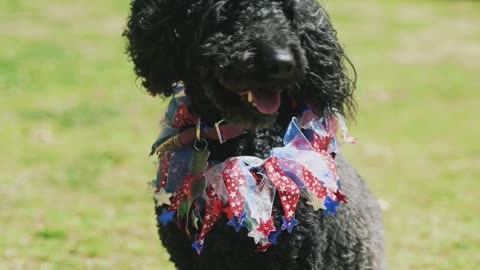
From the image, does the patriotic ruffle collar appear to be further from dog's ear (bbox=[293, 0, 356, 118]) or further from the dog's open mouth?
the dog's open mouth

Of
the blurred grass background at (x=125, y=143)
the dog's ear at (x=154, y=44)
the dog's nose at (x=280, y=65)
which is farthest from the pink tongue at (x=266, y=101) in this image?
the blurred grass background at (x=125, y=143)

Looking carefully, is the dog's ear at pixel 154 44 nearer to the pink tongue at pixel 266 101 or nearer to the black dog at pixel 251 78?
the black dog at pixel 251 78

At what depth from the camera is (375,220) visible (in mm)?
3768

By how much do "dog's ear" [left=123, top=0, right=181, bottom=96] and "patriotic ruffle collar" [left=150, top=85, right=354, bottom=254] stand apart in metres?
0.15

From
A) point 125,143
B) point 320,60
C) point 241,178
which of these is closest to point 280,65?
point 320,60

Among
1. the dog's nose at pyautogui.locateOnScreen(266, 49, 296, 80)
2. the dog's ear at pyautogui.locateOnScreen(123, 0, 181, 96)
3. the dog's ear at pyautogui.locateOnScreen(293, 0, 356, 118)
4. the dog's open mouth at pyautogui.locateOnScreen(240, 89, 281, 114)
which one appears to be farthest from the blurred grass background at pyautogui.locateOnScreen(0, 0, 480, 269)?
the dog's nose at pyautogui.locateOnScreen(266, 49, 296, 80)

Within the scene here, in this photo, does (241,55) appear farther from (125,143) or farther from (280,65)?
(125,143)

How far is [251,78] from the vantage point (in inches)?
105

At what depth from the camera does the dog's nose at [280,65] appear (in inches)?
104

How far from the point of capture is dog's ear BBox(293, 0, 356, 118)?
3.03 meters

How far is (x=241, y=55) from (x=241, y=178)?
21.6 inches

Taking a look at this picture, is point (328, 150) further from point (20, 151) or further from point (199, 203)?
point (20, 151)

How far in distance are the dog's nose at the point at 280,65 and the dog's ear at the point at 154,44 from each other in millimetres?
533

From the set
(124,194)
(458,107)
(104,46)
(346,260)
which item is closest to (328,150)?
(346,260)
